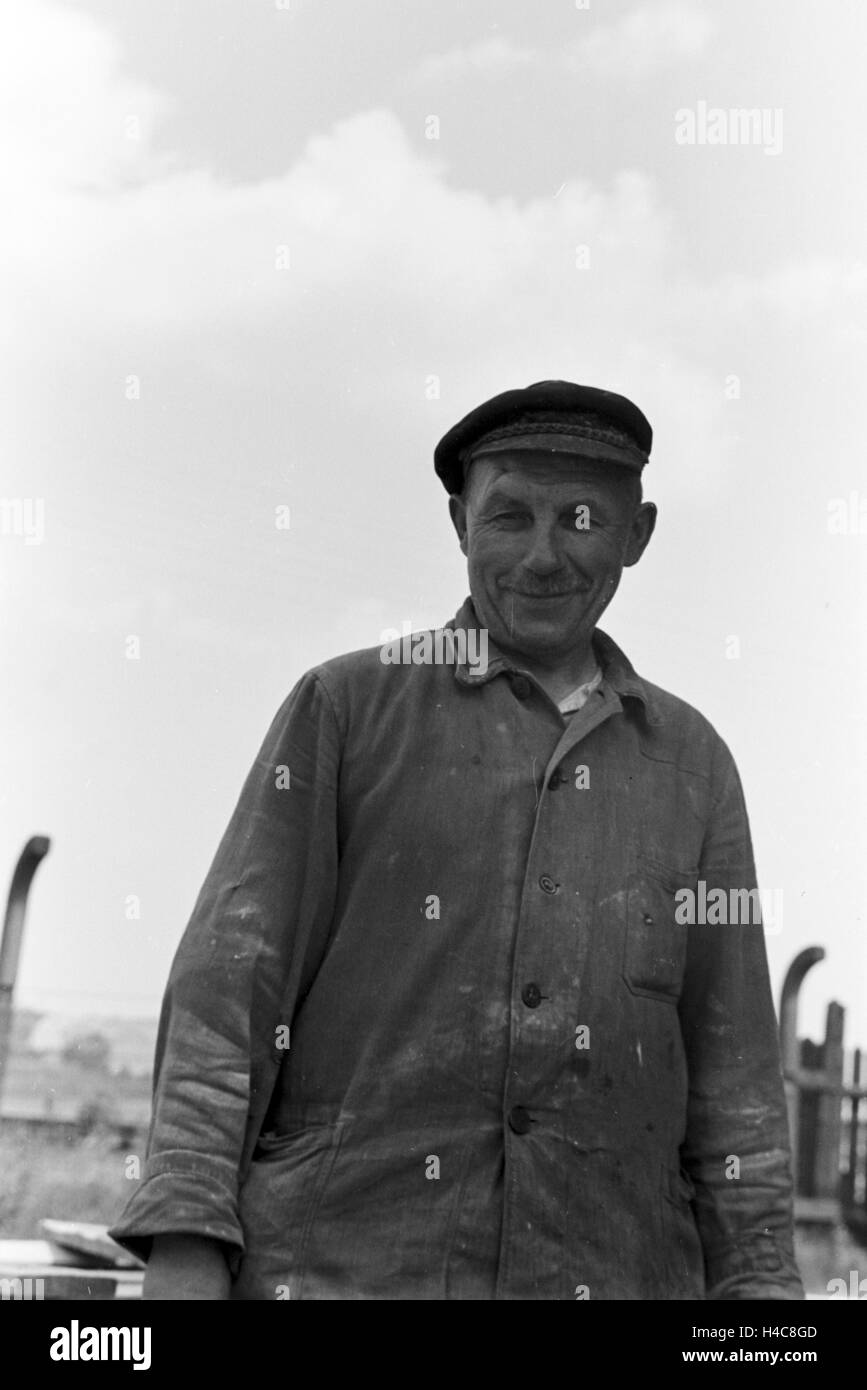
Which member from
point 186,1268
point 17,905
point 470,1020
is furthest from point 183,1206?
point 17,905

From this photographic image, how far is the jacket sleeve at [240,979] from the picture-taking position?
3.65m

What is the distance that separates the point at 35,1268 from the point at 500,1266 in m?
2.93

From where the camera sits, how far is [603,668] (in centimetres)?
423

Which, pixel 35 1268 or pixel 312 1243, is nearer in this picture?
pixel 312 1243

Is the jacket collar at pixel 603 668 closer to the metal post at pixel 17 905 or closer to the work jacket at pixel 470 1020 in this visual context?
the work jacket at pixel 470 1020

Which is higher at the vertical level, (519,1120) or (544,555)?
(544,555)

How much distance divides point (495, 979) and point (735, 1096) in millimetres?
600

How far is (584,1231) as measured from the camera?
3701mm

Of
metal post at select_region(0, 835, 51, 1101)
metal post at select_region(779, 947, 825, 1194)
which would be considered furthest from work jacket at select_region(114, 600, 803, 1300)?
metal post at select_region(0, 835, 51, 1101)

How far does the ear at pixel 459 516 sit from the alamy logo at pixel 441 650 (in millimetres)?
215

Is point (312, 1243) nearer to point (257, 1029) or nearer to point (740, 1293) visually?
point (257, 1029)

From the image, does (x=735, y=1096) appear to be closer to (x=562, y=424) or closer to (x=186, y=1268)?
(x=186, y=1268)
